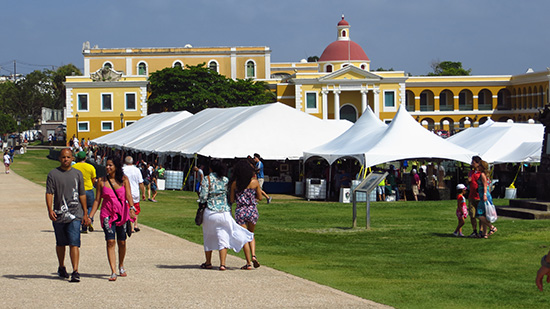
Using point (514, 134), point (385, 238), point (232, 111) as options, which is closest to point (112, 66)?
point (232, 111)

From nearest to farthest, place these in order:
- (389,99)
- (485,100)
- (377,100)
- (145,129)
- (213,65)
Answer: (145,129) < (377,100) < (389,99) < (485,100) < (213,65)

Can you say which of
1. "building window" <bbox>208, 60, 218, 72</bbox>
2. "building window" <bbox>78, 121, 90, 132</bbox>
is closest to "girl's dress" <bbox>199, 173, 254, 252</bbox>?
"building window" <bbox>78, 121, 90, 132</bbox>

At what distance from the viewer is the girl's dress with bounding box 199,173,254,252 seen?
11258 millimetres

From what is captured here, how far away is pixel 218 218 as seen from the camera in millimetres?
11250

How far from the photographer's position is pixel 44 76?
130500 millimetres

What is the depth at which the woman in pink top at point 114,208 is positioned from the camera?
10648 mm

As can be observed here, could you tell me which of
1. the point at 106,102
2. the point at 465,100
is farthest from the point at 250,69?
the point at 465,100

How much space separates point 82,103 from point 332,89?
25698 mm

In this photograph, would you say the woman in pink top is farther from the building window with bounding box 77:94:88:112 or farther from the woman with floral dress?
the building window with bounding box 77:94:88:112

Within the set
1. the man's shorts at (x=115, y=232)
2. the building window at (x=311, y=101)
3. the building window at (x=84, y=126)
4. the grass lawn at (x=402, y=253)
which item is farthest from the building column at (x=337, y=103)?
the man's shorts at (x=115, y=232)

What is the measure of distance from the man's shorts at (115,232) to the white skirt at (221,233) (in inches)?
42.8

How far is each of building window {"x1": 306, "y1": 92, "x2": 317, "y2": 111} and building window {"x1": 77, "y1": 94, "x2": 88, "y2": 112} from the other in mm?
22752

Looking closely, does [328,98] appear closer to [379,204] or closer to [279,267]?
[379,204]

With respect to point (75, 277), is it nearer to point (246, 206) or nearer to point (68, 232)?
point (68, 232)
